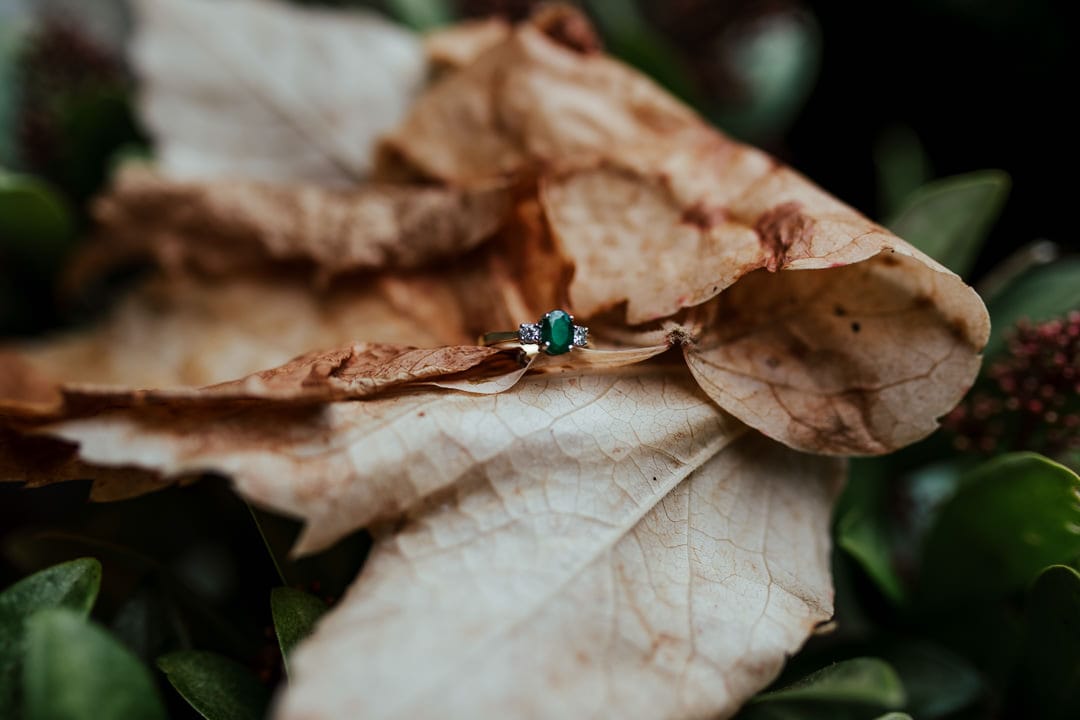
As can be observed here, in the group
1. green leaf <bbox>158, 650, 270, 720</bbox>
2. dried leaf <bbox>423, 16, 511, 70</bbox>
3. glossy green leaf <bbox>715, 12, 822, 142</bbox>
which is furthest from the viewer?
glossy green leaf <bbox>715, 12, 822, 142</bbox>

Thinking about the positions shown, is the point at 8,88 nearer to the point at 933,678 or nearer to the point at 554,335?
the point at 554,335

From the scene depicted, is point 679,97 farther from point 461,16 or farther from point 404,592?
point 404,592

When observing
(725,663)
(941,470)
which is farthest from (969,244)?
(725,663)

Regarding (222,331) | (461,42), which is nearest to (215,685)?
(222,331)

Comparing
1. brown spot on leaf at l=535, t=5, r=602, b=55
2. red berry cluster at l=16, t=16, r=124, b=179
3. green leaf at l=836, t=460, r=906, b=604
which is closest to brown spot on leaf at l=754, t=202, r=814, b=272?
green leaf at l=836, t=460, r=906, b=604

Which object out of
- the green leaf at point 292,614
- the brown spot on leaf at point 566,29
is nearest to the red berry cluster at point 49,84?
the brown spot on leaf at point 566,29

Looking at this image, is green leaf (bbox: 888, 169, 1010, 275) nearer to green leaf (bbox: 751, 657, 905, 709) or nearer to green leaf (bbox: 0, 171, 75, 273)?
green leaf (bbox: 751, 657, 905, 709)

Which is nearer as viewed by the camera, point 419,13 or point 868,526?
point 868,526
